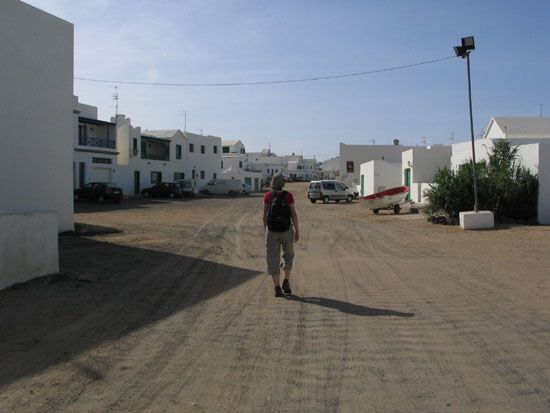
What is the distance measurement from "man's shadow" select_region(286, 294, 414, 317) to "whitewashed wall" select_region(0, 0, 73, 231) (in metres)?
9.16

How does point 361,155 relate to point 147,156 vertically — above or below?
above

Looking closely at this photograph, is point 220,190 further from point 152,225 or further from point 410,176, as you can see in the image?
point 152,225

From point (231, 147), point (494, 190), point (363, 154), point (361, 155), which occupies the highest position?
point (231, 147)

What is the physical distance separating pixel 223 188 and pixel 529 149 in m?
44.8

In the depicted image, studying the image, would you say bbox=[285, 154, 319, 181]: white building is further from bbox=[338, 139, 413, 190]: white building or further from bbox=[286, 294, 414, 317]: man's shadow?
bbox=[286, 294, 414, 317]: man's shadow

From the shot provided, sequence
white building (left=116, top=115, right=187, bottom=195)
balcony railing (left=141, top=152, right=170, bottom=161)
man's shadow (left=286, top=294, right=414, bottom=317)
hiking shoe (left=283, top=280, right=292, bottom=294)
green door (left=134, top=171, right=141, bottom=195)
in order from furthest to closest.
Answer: balcony railing (left=141, top=152, right=170, bottom=161) < green door (left=134, top=171, right=141, bottom=195) < white building (left=116, top=115, right=187, bottom=195) < hiking shoe (left=283, top=280, right=292, bottom=294) < man's shadow (left=286, top=294, right=414, bottom=317)

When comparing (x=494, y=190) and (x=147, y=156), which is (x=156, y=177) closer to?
(x=147, y=156)

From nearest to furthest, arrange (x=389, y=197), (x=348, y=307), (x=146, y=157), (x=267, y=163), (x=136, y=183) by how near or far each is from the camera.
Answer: (x=348, y=307) → (x=389, y=197) → (x=136, y=183) → (x=146, y=157) → (x=267, y=163)

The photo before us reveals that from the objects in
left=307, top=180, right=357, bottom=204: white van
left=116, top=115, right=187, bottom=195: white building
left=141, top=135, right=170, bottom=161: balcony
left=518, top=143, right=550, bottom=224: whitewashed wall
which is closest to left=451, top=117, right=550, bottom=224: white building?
left=518, top=143, right=550, bottom=224: whitewashed wall

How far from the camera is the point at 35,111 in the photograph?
48.4 feet

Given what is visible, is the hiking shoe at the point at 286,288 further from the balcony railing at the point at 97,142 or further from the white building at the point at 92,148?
the balcony railing at the point at 97,142

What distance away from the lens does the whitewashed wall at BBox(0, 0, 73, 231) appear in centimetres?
1380

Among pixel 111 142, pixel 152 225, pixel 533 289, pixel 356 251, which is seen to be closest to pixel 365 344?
pixel 533 289

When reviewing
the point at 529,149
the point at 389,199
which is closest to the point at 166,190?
the point at 389,199
